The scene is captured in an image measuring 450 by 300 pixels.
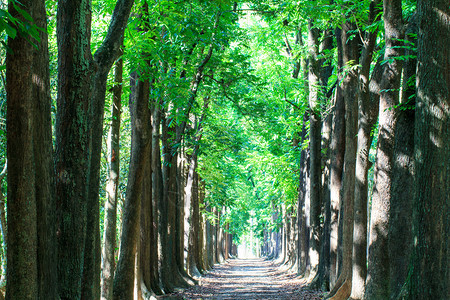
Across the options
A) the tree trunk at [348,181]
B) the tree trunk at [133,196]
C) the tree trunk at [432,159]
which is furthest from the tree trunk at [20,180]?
the tree trunk at [348,181]

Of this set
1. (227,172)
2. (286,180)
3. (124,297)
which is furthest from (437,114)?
(227,172)

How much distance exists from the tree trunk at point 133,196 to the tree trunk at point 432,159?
20.6 ft

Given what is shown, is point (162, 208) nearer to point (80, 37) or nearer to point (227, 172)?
A: point (80, 37)

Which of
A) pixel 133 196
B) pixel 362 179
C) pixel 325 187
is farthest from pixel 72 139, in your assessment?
pixel 325 187

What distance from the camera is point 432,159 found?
6656 millimetres

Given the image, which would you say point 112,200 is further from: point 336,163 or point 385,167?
point 336,163

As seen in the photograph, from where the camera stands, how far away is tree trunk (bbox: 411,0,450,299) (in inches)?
258

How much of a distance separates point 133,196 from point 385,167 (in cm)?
549

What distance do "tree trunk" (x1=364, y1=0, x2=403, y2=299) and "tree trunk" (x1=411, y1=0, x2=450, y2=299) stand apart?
249cm

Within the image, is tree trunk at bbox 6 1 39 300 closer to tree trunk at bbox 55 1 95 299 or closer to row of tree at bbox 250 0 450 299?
tree trunk at bbox 55 1 95 299

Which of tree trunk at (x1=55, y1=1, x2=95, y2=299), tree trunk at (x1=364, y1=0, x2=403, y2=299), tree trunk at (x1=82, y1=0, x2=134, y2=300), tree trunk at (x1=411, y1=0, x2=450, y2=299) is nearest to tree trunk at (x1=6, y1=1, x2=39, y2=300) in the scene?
tree trunk at (x1=55, y1=1, x2=95, y2=299)

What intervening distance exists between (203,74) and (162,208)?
198 inches

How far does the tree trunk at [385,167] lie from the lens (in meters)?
9.42

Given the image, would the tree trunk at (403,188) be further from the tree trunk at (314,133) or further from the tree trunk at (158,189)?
the tree trunk at (314,133)
